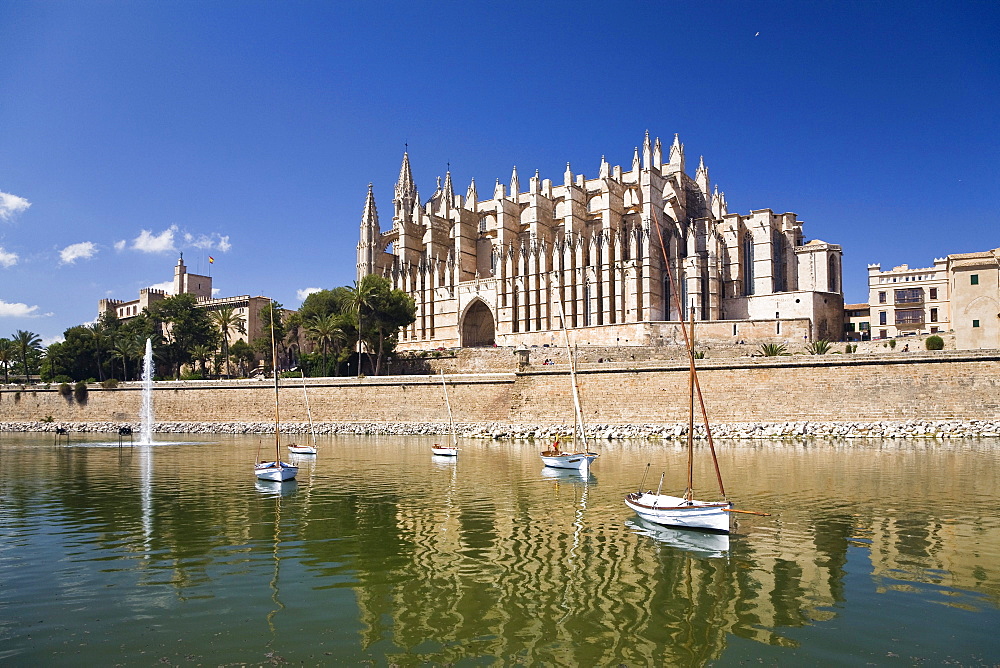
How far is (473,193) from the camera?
69.3 m

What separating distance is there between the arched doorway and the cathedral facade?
0.34ft

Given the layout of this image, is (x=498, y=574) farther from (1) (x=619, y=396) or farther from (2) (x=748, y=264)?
(2) (x=748, y=264)

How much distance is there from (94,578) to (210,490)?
897cm

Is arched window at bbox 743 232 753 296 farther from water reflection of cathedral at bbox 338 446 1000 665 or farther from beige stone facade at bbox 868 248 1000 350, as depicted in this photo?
water reflection of cathedral at bbox 338 446 1000 665

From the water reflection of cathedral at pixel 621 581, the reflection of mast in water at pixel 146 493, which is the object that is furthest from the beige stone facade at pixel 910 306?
the reflection of mast in water at pixel 146 493

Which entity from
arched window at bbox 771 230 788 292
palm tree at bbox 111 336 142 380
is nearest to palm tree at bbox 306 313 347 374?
palm tree at bbox 111 336 142 380

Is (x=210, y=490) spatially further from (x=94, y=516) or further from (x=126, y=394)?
(x=126, y=394)

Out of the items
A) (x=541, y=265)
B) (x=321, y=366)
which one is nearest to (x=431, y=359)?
(x=321, y=366)

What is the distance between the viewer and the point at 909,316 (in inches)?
2275

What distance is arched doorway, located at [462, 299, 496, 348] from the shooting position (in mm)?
61688

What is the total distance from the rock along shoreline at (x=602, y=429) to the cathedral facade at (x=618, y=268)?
41.8ft

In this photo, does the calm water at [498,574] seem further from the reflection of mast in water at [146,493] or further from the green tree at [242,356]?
the green tree at [242,356]

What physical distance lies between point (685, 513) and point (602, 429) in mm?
22103

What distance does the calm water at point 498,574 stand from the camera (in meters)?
7.57
